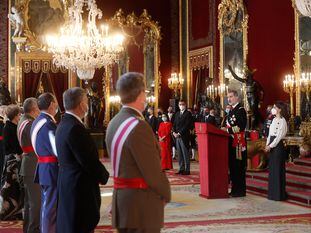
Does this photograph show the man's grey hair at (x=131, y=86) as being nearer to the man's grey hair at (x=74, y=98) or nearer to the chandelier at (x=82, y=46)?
the man's grey hair at (x=74, y=98)

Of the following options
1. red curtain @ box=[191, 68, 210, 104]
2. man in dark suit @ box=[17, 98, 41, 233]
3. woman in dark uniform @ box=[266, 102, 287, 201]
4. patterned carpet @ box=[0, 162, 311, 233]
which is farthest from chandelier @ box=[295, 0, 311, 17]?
red curtain @ box=[191, 68, 210, 104]

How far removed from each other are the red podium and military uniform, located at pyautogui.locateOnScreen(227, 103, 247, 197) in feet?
0.61

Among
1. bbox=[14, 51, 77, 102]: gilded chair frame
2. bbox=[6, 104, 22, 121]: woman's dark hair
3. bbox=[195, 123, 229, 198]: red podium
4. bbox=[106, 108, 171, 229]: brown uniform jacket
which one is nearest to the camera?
bbox=[106, 108, 171, 229]: brown uniform jacket

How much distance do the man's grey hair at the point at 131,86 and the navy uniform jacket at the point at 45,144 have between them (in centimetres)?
185

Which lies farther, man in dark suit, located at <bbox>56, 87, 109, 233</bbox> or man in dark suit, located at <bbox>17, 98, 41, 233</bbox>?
man in dark suit, located at <bbox>17, 98, 41, 233</bbox>

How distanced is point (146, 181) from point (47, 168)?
6.74 feet

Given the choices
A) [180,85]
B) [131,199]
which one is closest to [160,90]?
[180,85]

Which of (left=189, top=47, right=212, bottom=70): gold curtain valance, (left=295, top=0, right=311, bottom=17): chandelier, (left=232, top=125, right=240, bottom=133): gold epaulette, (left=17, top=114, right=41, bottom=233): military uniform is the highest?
(left=189, top=47, right=212, bottom=70): gold curtain valance

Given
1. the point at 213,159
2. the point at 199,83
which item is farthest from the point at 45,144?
the point at 199,83

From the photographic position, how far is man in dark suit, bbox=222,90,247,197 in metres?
9.39

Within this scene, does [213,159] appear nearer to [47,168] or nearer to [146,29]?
[47,168]

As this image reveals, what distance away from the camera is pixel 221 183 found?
9.46 meters

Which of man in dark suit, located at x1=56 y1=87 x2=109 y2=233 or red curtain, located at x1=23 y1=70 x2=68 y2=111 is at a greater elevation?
red curtain, located at x1=23 y1=70 x2=68 y2=111

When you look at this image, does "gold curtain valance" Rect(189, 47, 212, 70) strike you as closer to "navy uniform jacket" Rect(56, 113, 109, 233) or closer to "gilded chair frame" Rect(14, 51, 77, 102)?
"gilded chair frame" Rect(14, 51, 77, 102)
